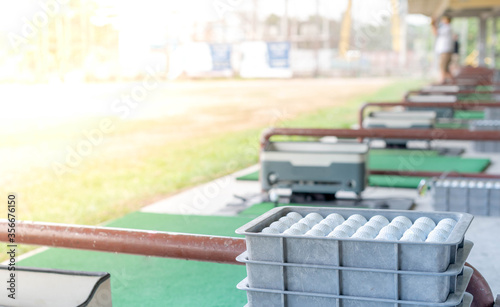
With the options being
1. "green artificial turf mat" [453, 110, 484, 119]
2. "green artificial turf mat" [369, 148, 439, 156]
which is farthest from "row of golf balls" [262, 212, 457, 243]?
"green artificial turf mat" [453, 110, 484, 119]

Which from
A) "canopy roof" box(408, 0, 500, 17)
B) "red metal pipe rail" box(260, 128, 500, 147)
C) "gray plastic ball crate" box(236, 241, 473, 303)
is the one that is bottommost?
"red metal pipe rail" box(260, 128, 500, 147)

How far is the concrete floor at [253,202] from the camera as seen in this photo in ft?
11.0

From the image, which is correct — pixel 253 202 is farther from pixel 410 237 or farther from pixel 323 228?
pixel 410 237

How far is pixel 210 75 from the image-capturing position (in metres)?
39.6

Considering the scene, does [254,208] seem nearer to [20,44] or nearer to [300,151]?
[300,151]

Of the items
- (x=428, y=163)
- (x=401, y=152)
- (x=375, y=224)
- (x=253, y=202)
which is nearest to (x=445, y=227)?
(x=375, y=224)

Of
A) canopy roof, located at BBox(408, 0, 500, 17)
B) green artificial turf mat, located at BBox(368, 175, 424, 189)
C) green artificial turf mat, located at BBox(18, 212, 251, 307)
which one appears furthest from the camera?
canopy roof, located at BBox(408, 0, 500, 17)

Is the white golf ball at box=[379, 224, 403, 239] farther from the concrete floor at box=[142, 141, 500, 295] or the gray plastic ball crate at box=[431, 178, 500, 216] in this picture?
the gray plastic ball crate at box=[431, 178, 500, 216]

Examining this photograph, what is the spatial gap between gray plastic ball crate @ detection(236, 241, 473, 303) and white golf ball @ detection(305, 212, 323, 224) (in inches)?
7.8

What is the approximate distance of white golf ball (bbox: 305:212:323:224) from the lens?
1531mm

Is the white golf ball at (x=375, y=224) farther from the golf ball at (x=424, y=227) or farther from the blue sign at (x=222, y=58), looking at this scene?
the blue sign at (x=222, y=58)

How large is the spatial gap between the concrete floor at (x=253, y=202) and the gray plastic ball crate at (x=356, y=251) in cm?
174

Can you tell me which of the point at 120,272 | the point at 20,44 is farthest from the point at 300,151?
the point at 20,44

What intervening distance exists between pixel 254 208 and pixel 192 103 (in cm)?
1886
